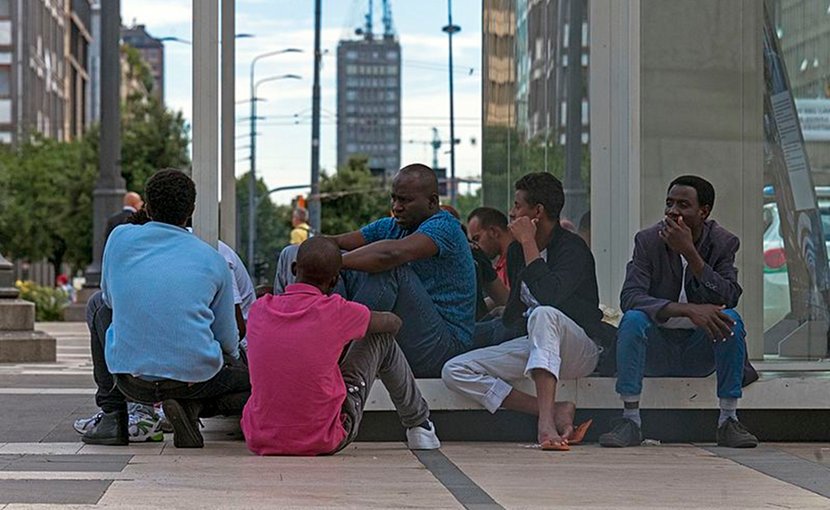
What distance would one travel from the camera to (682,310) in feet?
26.6

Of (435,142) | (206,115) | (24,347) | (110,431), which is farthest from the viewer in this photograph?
(435,142)

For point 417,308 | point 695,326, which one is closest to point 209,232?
point 417,308

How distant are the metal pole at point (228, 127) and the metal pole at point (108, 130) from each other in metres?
16.6

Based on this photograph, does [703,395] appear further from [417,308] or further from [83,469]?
[83,469]

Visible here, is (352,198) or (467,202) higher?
(352,198)

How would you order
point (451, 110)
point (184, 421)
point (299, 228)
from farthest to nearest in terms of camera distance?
1. point (299, 228)
2. point (451, 110)
3. point (184, 421)

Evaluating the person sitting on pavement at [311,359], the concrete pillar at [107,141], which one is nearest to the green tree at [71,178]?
the concrete pillar at [107,141]

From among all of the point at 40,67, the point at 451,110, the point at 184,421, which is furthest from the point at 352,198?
the point at 184,421

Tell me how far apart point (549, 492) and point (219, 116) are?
347 cm

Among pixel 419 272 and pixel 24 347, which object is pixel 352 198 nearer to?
pixel 24 347

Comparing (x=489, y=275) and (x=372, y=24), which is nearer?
(x=489, y=275)

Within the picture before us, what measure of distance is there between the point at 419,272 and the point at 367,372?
682mm

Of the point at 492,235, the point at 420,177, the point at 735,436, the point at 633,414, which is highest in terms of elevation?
the point at 420,177

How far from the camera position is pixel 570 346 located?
8289 mm
